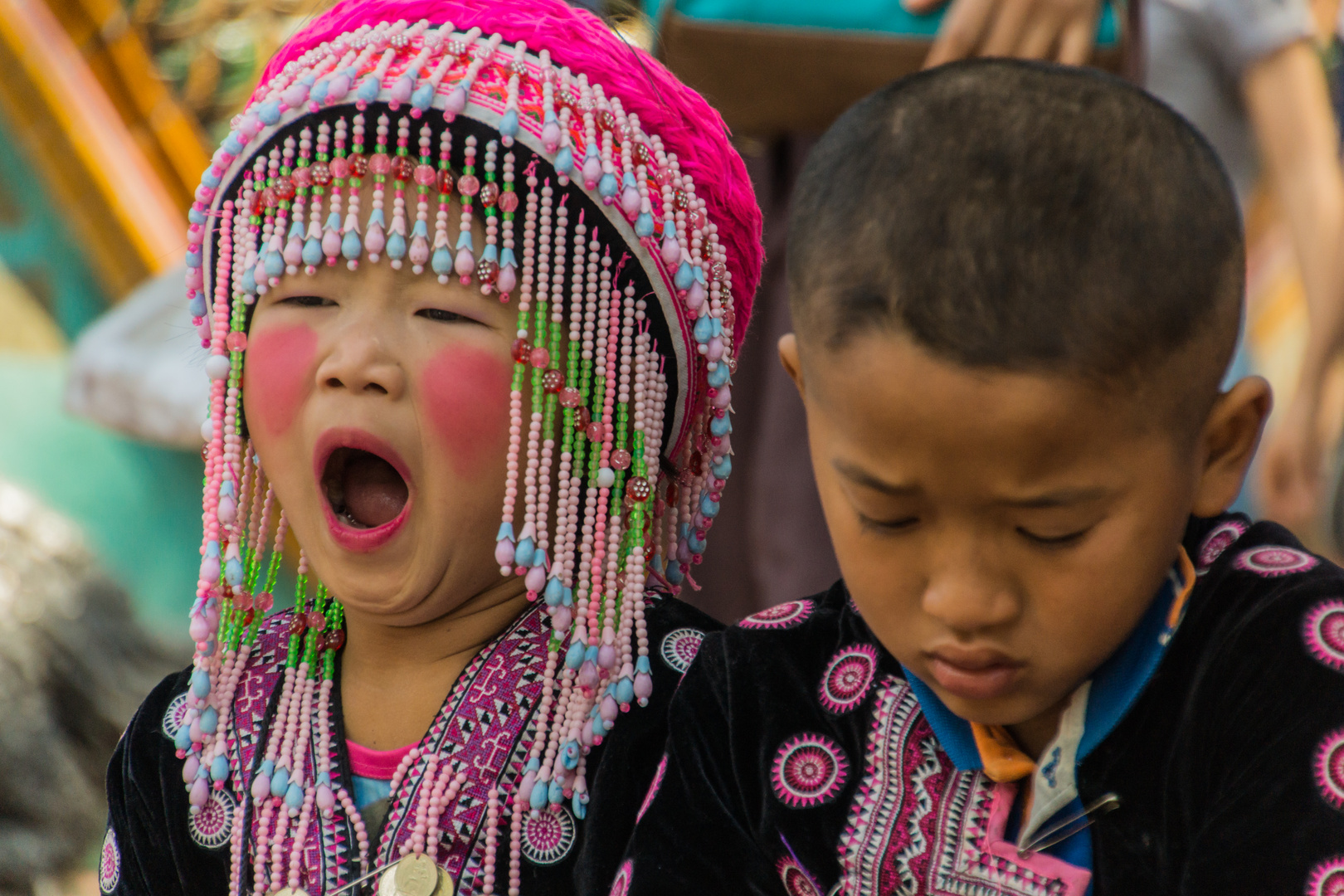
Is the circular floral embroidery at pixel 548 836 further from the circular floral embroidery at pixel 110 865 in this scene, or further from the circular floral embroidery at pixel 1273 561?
the circular floral embroidery at pixel 1273 561

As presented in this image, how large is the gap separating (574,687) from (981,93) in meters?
0.66

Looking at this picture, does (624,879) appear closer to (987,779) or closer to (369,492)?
(987,779)

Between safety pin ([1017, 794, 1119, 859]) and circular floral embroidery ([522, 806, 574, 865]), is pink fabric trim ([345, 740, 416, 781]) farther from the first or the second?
safety pin ([1017, 794, 1119, 859])

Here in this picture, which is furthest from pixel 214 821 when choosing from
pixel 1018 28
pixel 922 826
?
pixel 1018 28

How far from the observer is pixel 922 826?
1034 millimetres

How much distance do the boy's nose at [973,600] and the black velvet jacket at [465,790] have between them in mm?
459

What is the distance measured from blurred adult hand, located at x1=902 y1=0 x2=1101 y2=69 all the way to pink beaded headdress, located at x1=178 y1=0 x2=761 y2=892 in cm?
50

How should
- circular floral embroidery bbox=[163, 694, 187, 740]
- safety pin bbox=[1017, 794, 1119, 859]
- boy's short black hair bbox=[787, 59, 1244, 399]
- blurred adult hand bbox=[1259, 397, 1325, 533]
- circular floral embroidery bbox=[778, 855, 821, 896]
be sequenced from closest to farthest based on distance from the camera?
boy's short black hair bbox=[787, 59, 1244, 399] → safety pin bbox=[1017, 794, 1119, 859] → circular floral embroidery bbox=[778, 855, 821, 896] → circular floral embroidery bbox=[163, 694, 187, 740] → blurred adult hand bbox=[1259, 397, 1325, 533]

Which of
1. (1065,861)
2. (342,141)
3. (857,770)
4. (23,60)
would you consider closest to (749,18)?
(342,141)

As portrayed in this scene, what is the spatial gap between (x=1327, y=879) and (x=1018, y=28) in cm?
119

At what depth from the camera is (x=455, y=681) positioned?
52.0 inches

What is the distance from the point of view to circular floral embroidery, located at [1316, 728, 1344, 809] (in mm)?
861

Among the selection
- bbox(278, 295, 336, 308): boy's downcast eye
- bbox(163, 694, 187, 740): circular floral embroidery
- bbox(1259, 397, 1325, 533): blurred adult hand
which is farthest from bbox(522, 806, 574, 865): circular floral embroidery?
bbox(1259, 397, 1325, 533): blurred adult hand

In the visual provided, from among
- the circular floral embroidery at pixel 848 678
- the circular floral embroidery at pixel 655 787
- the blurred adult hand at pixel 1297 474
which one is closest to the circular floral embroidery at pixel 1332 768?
the circular floral embroidery at pixel 848 678
